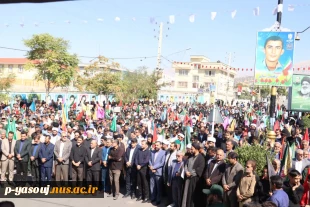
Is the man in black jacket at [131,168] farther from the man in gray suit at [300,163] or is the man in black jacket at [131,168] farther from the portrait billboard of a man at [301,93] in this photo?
the portrait billboard of a man at [301,93]

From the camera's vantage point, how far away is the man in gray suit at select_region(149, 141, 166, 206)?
8031mm

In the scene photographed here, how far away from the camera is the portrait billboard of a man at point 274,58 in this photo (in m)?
8.52

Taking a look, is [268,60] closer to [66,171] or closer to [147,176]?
[147,176]

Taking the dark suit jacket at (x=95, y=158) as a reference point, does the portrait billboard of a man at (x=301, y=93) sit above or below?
above

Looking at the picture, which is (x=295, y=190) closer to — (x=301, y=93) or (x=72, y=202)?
(x=72, y=202)

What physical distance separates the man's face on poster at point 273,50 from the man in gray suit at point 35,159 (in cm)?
597

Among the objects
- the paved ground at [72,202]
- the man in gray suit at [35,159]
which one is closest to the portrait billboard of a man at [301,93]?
the paved ground at [72,202]

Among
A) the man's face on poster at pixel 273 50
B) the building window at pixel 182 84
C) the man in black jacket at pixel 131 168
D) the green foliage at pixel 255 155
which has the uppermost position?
the building window at pixel 182 84

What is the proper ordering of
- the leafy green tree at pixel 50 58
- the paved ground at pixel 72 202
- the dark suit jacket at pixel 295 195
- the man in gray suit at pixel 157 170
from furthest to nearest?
the leafy green tree at pixel 50 58 < the man in gray suit at pixel 157 170 < the paved ground at pixel 72 202 < the dark suit jacket at pixel 295 195

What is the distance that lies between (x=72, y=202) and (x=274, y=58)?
576 cm

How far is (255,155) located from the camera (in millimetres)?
6297

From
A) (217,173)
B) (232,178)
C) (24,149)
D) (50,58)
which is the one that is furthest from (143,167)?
(50,58)

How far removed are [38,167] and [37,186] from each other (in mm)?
469

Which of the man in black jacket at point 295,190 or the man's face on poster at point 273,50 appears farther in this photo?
the man's face on poster at point 273,50
